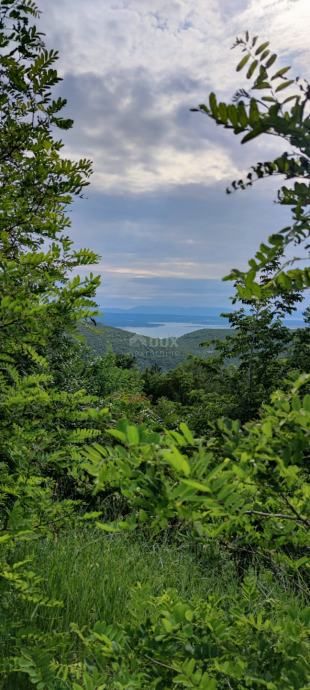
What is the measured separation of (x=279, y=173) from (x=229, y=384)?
A: 8651 mm

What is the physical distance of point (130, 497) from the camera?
49.7 inches

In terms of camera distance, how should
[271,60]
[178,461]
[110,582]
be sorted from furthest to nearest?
[110,582], [271,60], [178,461]

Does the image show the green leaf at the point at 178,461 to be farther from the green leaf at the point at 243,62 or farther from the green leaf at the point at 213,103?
the green leaf at the point at 243,62

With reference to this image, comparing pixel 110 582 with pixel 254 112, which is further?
pixel 110 582

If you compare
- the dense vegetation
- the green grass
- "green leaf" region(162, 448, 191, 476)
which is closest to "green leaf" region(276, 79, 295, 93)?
the dense vegetation

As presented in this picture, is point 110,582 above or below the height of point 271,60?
below

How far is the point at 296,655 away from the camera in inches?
67.4

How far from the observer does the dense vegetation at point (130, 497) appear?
1.21m

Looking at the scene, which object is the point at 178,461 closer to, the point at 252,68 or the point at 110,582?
the point at 252,68

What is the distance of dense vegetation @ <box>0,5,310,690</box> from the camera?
3.98 ft

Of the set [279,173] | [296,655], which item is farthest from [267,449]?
[296,655]

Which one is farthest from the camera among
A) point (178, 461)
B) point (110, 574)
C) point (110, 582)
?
point (110, 574)

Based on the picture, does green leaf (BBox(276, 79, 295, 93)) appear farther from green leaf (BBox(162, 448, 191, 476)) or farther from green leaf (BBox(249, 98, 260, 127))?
green leaf (BBox(162, 448, 191, 476))

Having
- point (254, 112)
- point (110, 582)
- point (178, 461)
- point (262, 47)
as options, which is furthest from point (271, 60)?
point (110, 582)
